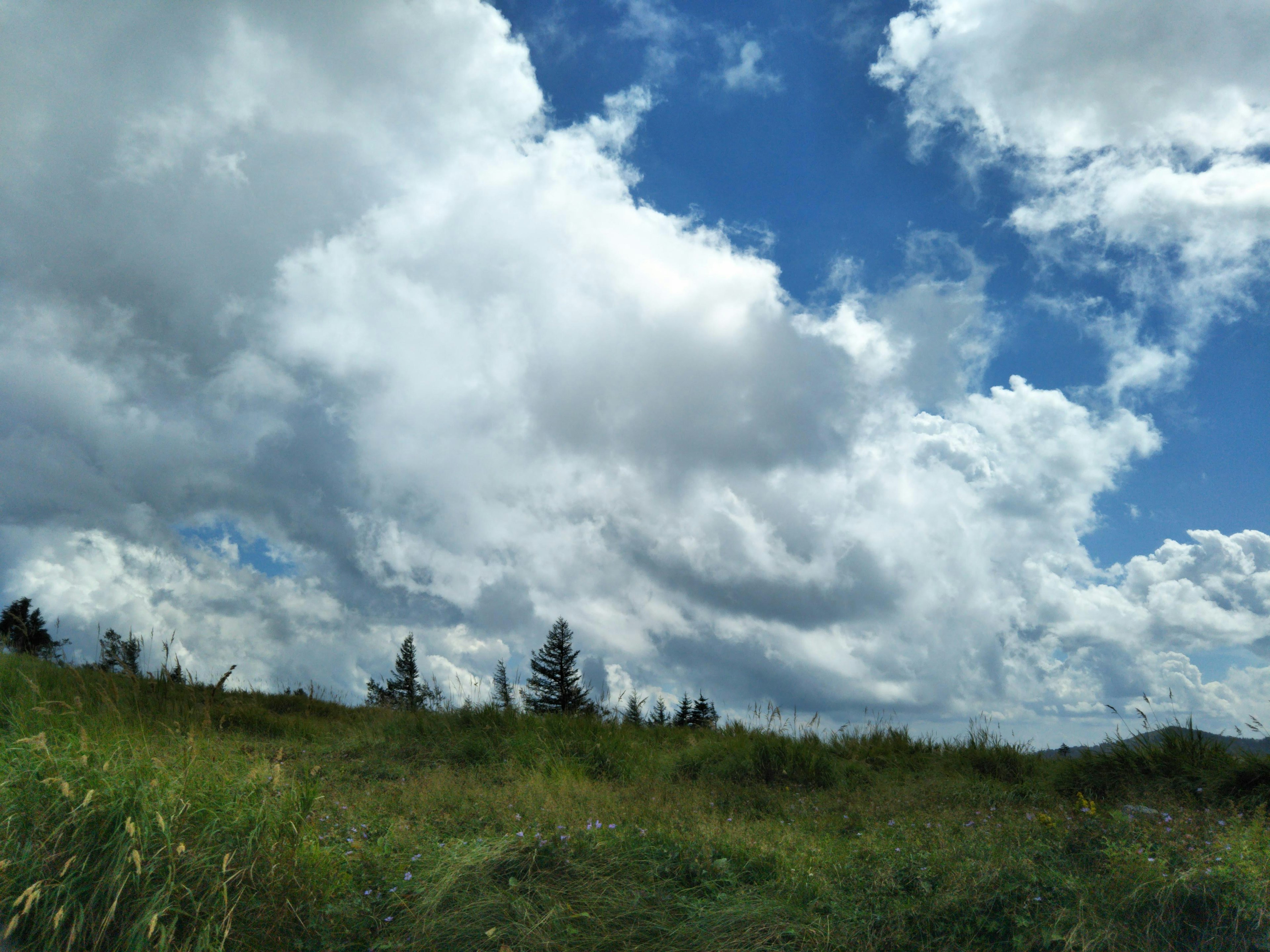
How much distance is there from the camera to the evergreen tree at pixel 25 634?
31.6 feet

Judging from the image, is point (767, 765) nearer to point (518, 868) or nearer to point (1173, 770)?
point (1173, 770)

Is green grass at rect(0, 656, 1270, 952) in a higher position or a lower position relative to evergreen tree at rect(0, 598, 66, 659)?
lower

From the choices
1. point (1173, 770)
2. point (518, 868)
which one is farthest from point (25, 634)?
point (1173, 770)

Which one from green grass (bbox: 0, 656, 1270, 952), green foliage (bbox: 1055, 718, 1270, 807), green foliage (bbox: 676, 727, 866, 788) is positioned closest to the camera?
green grass (bbox: 0, 656, 1270, 952)

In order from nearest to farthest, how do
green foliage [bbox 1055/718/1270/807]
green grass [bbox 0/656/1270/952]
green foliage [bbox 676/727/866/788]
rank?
1. green grass [bbox 0/656/1270/952]
2. green foliage [bbox 1055/718/1270/807]
3. green foliage [bbox 676/727/866/788]

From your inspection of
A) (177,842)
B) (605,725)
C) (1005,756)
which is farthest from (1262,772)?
(177,842)

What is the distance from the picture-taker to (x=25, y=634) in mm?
8055

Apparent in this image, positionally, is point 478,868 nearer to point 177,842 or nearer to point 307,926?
point 307,926

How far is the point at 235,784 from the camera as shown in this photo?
4918 mm

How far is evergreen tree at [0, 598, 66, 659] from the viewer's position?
9617mm

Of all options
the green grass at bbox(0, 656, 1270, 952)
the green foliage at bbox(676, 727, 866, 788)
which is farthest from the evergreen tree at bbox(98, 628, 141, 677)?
the green foliage at bbox(676, 727, 866, 788)

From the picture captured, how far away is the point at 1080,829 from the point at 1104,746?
18.2 ft

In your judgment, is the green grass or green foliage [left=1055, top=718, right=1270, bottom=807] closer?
the green grass

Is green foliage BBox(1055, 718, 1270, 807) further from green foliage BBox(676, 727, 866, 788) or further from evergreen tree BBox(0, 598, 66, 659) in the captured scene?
evergreen tree BBox(0, 598, 66, 659)
